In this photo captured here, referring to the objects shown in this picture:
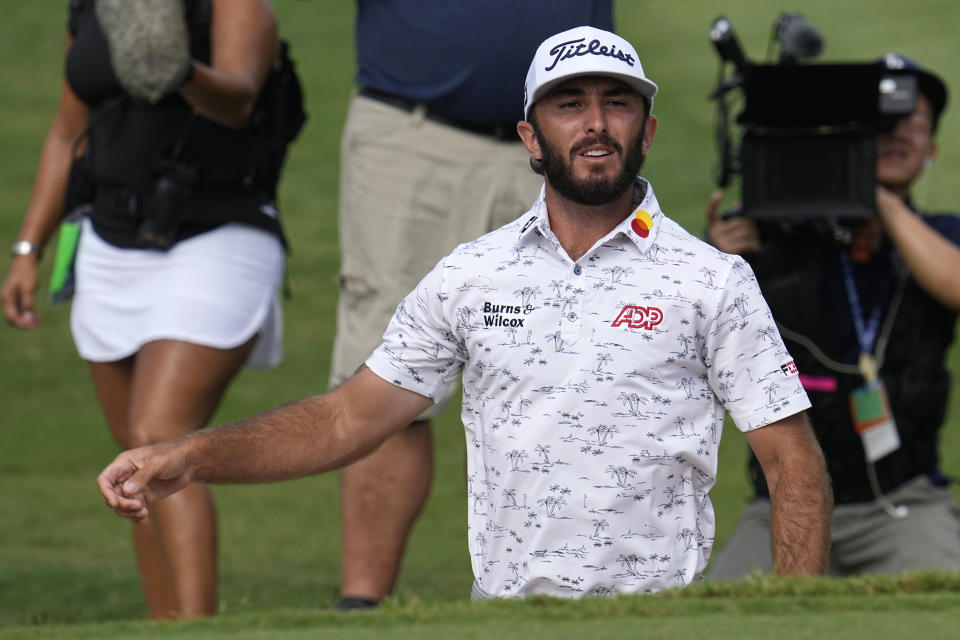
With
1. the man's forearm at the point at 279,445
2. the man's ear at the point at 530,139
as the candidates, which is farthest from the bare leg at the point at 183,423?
the man's ear at the point at 530,139

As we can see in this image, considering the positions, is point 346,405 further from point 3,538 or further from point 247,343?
point 3,538

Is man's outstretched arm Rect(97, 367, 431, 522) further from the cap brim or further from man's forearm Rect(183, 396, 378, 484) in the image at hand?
the cap brim

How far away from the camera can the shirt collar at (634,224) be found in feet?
11.2

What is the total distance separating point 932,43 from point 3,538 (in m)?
12.1

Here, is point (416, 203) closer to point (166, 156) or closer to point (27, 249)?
point (166, 156)

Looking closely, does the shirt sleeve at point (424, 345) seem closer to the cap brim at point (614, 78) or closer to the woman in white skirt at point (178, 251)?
the cap brim at point (614, 78)

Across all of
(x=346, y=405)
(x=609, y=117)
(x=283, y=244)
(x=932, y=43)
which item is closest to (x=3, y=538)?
(x=283, y=244)

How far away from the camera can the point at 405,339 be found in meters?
3.56

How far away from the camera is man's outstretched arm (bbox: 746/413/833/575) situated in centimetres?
329

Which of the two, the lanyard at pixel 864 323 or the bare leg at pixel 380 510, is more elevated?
the lanyard at pixel 864 323

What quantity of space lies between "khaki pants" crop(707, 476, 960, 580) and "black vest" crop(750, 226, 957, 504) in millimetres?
53

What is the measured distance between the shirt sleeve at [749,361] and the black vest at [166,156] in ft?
5.92

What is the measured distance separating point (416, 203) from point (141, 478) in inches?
73.4

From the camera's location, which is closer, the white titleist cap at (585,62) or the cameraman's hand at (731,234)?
the white titleist cap at (585,62)
